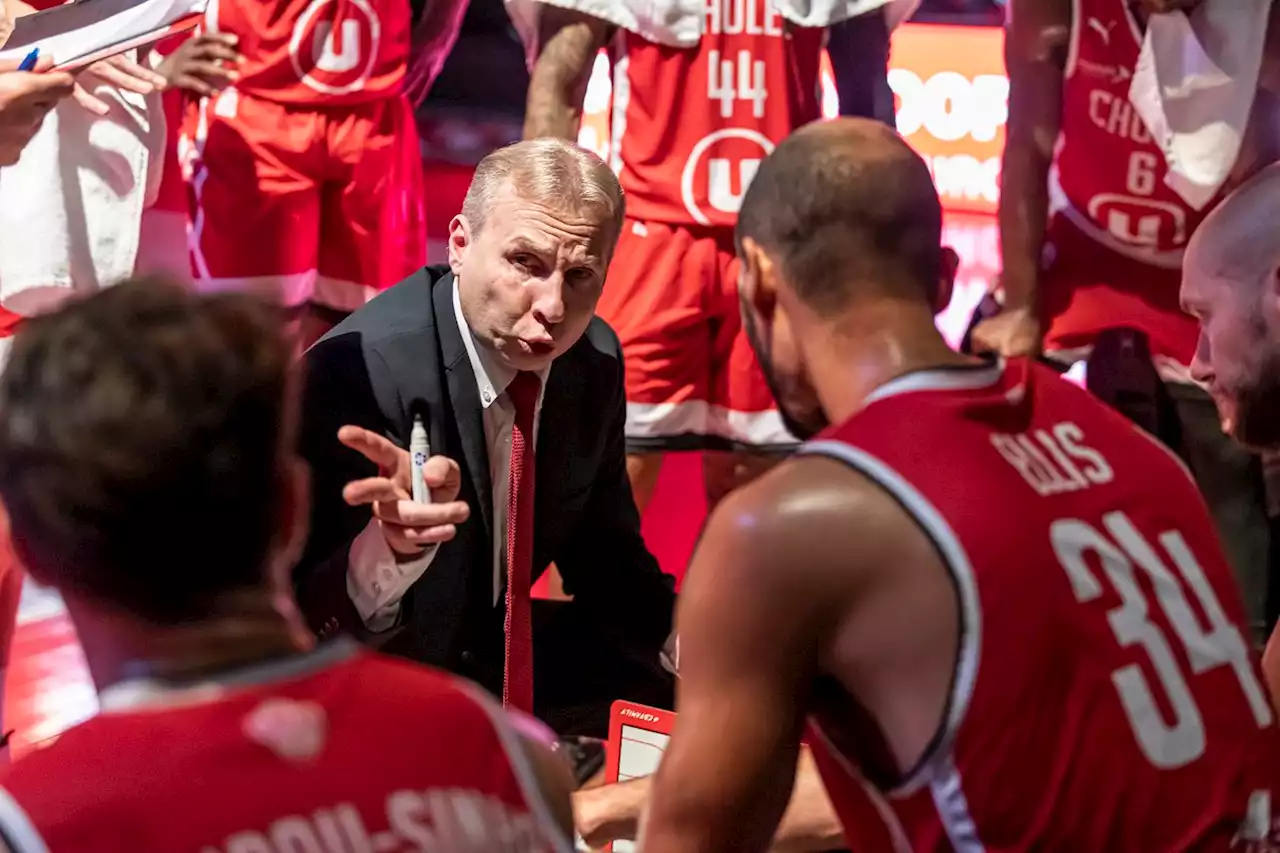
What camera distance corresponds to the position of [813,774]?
157cm

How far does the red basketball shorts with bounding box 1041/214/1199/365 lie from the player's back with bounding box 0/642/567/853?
1929 millimetres

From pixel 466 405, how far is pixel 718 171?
98 cm

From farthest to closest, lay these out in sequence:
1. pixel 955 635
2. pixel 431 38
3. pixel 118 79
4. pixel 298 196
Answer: pixel 431 38 < pixel 298 196 < pixel 118 79 < pixel 955 635

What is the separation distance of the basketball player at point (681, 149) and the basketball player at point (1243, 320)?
0.86m

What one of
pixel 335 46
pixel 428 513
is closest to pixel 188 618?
pixel 428 513

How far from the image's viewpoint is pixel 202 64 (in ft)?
8.54

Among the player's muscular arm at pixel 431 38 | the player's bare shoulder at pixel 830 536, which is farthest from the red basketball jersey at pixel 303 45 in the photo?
the player's bare shoulder at pixel 830 536

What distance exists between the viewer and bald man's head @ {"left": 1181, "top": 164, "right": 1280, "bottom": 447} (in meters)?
1.96

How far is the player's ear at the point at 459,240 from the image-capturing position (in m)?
1.93

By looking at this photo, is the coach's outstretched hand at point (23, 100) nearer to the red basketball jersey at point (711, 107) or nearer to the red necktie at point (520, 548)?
the red necktie at point (520, 548)

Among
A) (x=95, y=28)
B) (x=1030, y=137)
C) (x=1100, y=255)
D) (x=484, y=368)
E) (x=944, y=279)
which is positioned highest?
(x=95, y=28)

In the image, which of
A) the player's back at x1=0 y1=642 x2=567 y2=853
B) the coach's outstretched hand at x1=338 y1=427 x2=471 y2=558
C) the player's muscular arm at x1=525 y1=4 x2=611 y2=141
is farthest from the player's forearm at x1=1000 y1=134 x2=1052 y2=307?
the player's back at x1=0 y1=642 x2=567 y2=853

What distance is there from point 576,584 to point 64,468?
4.35 feet

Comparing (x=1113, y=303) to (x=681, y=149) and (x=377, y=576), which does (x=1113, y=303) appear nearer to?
(x=681, y=149)
